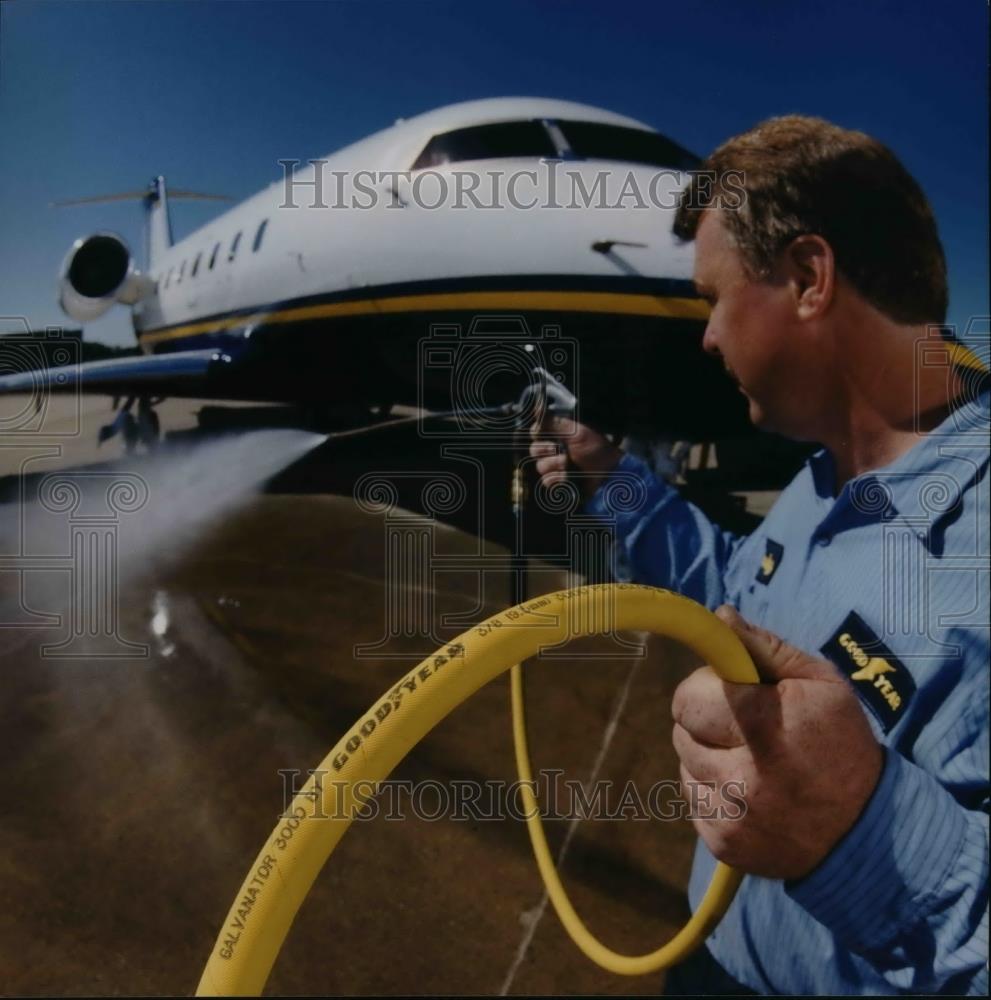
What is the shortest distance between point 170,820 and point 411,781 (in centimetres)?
71

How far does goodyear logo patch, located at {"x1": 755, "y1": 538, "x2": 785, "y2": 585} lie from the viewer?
1.44 meters

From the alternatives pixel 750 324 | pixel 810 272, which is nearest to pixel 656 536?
pixel 750 324

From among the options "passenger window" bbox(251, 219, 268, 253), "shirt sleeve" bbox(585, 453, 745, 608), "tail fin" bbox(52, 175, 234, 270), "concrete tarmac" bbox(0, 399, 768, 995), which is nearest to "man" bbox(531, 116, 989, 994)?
"shirt sleeve" bbox(585, 453, 745, 608)

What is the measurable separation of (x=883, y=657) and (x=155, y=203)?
4.48ft

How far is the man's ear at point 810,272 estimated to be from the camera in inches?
45.4

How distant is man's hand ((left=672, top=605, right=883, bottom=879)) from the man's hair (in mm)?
566

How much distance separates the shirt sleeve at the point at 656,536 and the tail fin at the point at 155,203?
875mm

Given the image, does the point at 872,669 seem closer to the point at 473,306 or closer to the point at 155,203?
the point at 473,306

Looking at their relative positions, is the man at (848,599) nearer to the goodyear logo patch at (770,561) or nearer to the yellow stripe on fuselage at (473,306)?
the goodyear logo patch at (770,561)

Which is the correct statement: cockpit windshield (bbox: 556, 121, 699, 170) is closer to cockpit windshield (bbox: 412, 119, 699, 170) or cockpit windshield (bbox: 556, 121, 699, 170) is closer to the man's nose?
cockpit windshield (bbox: 412, 119, 699, 170)

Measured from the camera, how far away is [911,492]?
3.97 ft

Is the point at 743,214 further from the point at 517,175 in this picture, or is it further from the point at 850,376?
the point at 517,175

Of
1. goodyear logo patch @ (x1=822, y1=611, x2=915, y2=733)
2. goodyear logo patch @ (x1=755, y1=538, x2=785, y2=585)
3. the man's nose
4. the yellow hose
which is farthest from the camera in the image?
goodyear logo patch @ (x1=755, y1=538, x2=785, y2=585)

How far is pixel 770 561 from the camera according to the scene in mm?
1460
